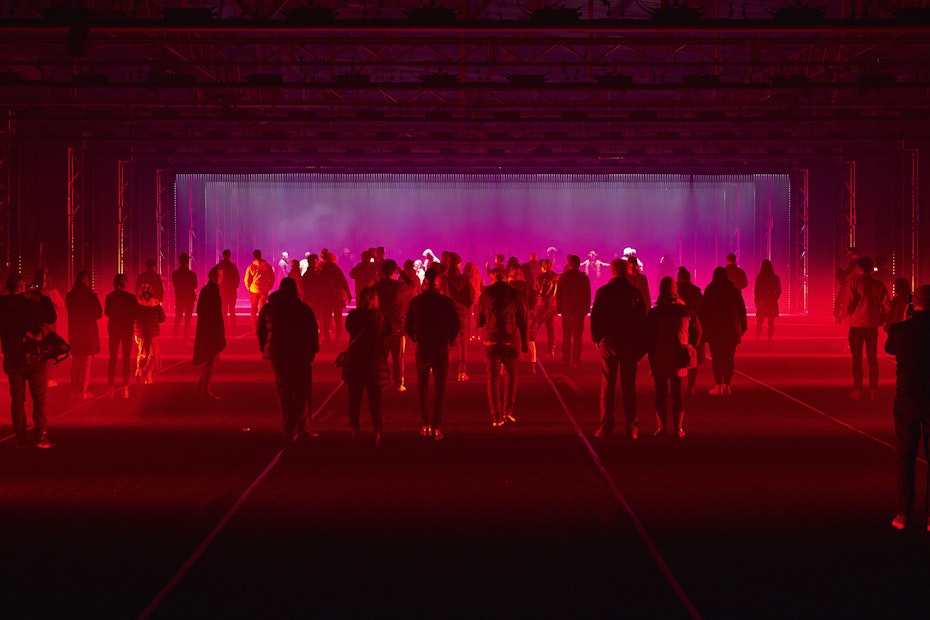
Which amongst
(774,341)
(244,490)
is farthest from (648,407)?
(774,341)

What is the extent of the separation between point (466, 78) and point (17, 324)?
72.5 ft

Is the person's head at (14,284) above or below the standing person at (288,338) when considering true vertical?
above

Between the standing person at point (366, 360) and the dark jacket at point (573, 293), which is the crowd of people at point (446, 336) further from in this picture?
the dark jacket at point (573, 293)

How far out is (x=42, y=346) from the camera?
12719mm

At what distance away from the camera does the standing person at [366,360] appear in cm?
1316

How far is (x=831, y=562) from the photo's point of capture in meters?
7.94

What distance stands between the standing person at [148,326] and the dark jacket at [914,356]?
11.7m

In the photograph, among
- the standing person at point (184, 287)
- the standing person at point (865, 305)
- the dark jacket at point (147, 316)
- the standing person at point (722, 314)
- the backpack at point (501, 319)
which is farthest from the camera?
the standing person at point (184, 287)

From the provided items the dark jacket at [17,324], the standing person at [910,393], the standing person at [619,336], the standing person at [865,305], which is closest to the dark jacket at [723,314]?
the standing person at [865,305]

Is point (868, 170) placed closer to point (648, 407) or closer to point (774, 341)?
point (774, 341)

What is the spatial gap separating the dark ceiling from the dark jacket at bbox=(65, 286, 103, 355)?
3.49 metres

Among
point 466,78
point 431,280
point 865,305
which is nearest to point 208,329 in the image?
point 431,280

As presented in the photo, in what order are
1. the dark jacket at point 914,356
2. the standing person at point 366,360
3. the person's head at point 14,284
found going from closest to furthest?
the dark jacket at point 914,356, the person's head at point 14,284, the standing person at point 366,360

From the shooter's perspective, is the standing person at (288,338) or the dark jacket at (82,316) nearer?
the standing person at (288,338)
